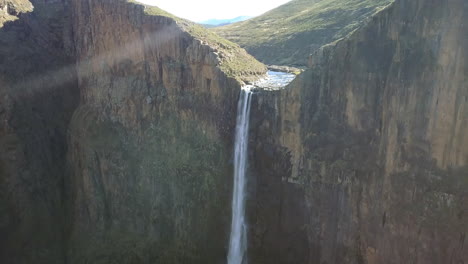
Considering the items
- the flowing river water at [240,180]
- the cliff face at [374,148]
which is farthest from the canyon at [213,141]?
the flowing river water at [240,180]

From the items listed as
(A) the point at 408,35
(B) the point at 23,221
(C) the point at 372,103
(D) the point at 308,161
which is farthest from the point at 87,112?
(A) the point at 408,35

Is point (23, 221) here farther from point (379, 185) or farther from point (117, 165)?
point (379, 185)

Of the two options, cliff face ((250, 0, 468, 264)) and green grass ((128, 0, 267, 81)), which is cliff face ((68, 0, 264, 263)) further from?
cliff face ((250, 0, 468, 264))

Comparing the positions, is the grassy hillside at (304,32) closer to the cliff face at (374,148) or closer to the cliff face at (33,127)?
the cliff face at (374,148)

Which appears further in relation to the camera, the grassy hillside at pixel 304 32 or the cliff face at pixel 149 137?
the grassy hillside at pixel 304 32

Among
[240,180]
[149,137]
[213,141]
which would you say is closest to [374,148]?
[240,180]

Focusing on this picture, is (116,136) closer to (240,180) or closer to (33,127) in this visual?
(33,127)
